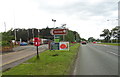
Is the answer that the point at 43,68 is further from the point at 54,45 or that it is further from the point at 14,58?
the point at 54,45

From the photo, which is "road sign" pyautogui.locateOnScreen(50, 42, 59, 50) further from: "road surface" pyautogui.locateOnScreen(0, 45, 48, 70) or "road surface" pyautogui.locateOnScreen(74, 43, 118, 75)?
"road surface" pyautogui.locateOnScreen(74, 43, 118, 75)

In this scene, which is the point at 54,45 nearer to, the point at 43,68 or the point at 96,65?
the point at 96,65

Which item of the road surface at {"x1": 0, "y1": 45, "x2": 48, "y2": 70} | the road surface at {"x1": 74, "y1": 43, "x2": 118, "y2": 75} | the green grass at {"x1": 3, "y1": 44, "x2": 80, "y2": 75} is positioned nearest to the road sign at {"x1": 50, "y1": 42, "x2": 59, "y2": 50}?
the road surface at {"x1": 0, "y1": 45, "x2": 48, "y2": 70}

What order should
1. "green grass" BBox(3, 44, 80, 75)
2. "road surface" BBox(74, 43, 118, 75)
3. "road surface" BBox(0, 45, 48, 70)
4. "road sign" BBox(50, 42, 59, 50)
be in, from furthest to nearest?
"road sign" BBox(50, 42, 59, 50) → "road surface" BBox(0, 45, 48, 70) → "road surface" BBox(74, 43, 118, 75) → "green grass" BBox(3, 44, 80, 75)

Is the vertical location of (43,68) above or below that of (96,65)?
above

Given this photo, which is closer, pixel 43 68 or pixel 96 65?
pixel 43 68

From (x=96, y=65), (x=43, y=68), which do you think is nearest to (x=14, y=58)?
(x=43, y=68)

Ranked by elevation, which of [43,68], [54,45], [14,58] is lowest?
[14,58]

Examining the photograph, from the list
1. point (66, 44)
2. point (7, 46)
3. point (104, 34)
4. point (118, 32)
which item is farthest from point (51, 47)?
point (104, 34)

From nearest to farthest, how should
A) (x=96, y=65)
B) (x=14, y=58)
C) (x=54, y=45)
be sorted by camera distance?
(x=96, y=65)
(x=14, y=58)
(x=54, y=45)

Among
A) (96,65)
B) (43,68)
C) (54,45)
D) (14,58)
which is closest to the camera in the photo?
(43,68)

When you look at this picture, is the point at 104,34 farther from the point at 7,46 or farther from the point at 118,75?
the point at 118,75

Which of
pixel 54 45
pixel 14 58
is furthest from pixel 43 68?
pixel 54 45

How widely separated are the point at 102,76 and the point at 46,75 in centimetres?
266
